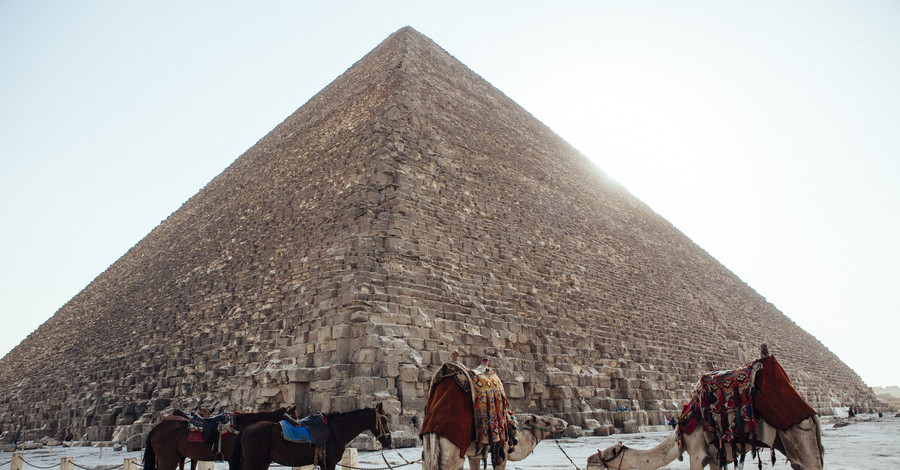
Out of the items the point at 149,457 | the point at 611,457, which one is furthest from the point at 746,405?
the point at 149,457

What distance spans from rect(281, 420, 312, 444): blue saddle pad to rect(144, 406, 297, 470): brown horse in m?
0.19

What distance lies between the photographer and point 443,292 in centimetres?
709

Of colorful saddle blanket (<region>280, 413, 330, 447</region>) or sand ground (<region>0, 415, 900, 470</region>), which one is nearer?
colorful saddle blanket (<region>280, 413, 330, 447</region>)

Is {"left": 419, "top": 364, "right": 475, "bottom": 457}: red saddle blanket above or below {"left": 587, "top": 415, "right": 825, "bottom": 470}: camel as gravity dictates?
above

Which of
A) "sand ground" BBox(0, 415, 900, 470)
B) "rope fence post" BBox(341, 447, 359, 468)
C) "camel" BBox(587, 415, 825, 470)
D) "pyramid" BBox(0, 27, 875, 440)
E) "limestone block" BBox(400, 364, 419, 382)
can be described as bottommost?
"sand ground" BBox(0, 415, 900, 470)

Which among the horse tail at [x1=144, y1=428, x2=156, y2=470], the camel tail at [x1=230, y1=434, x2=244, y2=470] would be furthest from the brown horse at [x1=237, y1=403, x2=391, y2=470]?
the horse tail at [x1=144, y1=428, x2=156, y2=470]

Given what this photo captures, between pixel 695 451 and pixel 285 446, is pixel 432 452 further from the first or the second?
pixel 695 451

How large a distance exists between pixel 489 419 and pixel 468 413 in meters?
0.13

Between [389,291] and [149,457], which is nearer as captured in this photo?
[149,457]

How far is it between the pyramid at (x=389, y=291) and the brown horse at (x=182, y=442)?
1.70 metres

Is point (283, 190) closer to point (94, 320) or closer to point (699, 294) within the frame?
point (94, 320)

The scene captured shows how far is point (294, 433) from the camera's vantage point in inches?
134

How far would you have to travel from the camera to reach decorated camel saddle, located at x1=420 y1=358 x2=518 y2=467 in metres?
2.97

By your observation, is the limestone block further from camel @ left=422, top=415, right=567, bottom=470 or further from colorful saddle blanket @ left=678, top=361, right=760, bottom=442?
colorful saddle blanket @ left=678, top=361, right=760, bottom=442
